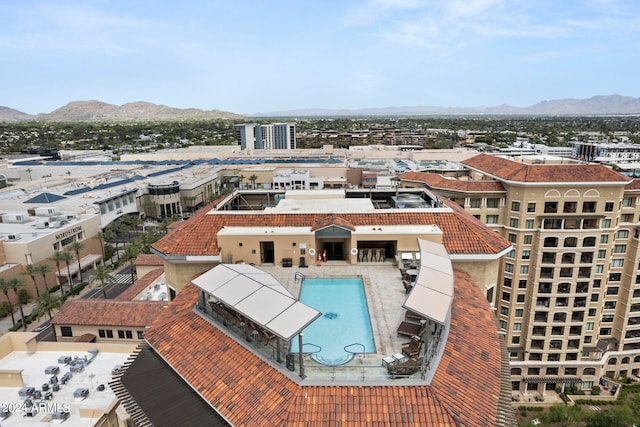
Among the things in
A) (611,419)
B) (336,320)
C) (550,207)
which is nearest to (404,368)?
(336,320)

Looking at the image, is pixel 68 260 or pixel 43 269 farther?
pixel 68 260

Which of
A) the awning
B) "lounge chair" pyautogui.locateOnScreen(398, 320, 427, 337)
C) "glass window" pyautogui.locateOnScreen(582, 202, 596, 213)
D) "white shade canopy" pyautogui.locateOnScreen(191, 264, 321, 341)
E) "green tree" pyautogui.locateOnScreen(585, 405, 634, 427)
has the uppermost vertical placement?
"white shade canopy" pyautogui.locateOnScreen(191, 264, 321, 341)

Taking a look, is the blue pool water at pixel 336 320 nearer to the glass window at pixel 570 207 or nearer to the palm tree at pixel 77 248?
the glass window at pixel 570 207

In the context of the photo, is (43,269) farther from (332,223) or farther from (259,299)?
(259,299)

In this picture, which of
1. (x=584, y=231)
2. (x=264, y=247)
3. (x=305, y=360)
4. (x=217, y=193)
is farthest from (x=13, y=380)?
(x=217, y=193)

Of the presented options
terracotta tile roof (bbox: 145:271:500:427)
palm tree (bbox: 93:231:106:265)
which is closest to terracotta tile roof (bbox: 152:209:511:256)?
terracotta tile roof (bbox: 145:271:500:427)

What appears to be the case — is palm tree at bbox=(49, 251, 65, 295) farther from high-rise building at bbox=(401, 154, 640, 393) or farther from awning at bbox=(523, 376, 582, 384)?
awning at bbox=(523, 376, 582, 384)
